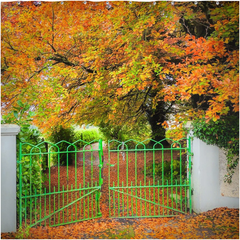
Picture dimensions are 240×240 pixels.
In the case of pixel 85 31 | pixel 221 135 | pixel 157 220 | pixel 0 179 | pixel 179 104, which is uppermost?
pixel 85 31

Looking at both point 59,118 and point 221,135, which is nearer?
point 221,135

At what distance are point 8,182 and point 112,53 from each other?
2.31 m

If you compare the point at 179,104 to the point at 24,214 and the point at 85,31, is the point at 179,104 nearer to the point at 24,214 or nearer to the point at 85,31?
the point at 85,31

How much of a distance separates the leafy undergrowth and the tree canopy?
3.80 feet

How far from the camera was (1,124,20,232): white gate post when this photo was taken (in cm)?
233

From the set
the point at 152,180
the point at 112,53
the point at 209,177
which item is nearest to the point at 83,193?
the point at 152,180

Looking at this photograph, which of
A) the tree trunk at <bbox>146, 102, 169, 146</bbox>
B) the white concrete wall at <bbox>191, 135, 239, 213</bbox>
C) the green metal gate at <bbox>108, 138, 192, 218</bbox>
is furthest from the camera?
the tree trunk at <bbox>146, 102, 169, 146</bbox>

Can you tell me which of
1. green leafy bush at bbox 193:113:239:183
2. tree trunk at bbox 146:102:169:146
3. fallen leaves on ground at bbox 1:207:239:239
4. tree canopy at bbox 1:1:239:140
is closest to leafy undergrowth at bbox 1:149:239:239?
fallen leaves on ground at bbox 1:207:239:239

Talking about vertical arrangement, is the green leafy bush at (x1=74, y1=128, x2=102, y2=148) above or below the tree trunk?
below

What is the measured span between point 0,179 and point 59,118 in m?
1.88

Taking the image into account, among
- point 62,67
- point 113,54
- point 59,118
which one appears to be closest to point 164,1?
point 113,54

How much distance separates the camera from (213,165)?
278 centimetres

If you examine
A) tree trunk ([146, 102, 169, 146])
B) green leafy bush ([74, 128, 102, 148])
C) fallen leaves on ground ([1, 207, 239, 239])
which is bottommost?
fallen leaves on ground ([1, 207, 239, 239])

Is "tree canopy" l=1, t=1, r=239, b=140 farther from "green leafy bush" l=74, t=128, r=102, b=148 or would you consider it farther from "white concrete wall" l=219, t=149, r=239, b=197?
"green leafy bush" l=74, t=128, r=102, b=148
